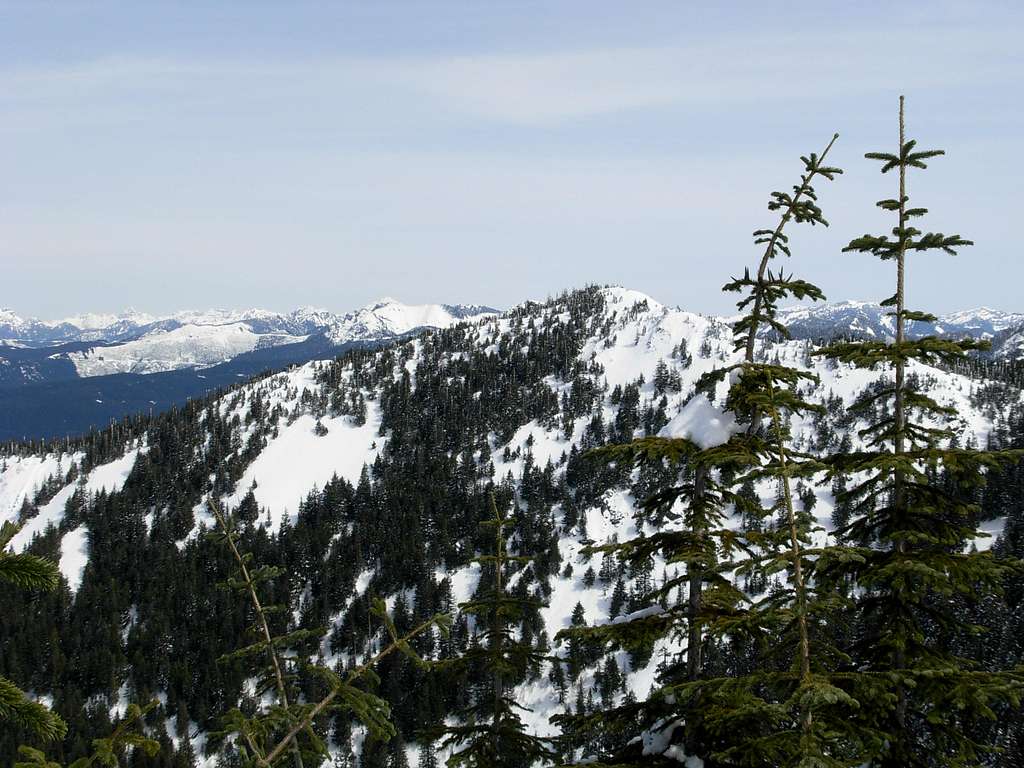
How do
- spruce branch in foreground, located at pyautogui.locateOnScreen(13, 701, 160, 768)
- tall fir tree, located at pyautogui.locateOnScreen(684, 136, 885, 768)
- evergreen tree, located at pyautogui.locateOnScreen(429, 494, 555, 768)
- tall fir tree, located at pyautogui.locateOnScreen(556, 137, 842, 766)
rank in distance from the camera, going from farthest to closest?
evergreen tree, located at pyautogui.locateOnScreen(429, 494, 555, 768)
tall fir tree, located at pyautogui.locateOnScreen(556, 137, 842, 766)
tall fir tree, located at pyautogui.locateOnScreen(684, 136, 885, 768)
spruce branch in foreground, located at pyautogui.locateOnScreen(13, 701, 160, 768)

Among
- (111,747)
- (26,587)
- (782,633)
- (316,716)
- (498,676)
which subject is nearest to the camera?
(26,587)

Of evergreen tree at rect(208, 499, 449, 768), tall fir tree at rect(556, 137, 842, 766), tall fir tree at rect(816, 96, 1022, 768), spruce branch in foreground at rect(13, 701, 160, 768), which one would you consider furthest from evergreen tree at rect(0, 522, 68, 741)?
tall fir tree at rect(816, 96, 1022, 768)

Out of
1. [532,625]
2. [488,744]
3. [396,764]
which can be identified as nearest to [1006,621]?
[532,625]

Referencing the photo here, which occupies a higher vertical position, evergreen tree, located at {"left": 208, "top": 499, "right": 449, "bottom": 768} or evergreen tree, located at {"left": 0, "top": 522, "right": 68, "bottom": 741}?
evergreen tree, located at {"left": 0, "top": 522, "right": 68, "bottom": 741}

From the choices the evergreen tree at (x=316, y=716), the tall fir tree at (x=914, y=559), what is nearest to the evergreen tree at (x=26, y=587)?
the evergreen tree at (x=316, y=716)

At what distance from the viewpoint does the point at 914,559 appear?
1328cm

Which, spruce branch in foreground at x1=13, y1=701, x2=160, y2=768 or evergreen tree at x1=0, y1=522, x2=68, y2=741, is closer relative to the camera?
evergreen tree at x1=0, y1=522, x2=68, y2=741

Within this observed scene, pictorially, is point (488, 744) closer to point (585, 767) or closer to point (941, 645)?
point (585, 767)

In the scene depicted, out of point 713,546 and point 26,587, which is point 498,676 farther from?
point 26,587

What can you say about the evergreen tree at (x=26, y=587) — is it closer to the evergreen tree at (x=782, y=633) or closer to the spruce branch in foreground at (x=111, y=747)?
the spruce branch in foreground at (x=111, y=747)

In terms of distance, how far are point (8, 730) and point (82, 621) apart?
50.3 meters

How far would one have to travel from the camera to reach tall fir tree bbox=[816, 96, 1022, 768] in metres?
12.2

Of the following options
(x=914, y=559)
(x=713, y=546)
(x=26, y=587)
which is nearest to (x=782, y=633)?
(x=713, y=546)

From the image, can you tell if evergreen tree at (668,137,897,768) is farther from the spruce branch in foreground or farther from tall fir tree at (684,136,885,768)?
the spruce branch in foreground
